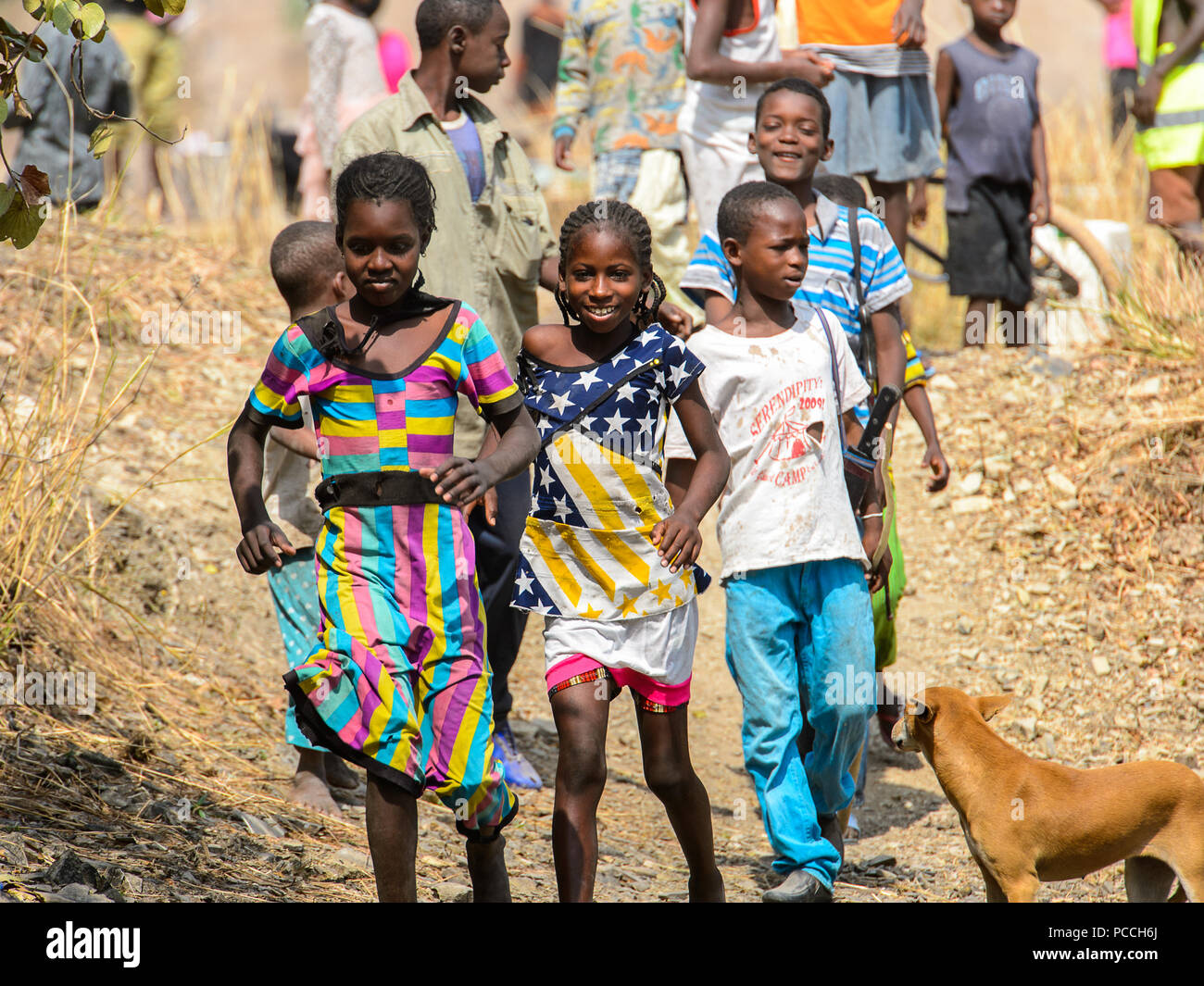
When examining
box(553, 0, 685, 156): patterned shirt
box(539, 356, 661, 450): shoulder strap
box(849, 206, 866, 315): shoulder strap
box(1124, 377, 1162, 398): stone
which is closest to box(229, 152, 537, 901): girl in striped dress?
box(539, 356, 661, 450): shoulder strap

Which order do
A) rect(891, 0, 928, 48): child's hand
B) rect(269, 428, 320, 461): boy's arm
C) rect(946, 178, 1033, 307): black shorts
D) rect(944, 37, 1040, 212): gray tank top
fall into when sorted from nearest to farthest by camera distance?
1. rect(269, 428, 320, 461): boy's arm
2. rect(891, 0, 928, 48): child's hand
3. rect(944, 37, 1040, 212): gray tank top
4. rect(946, 178, 1033, 307): black shorts

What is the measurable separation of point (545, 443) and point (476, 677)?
0.62 metres

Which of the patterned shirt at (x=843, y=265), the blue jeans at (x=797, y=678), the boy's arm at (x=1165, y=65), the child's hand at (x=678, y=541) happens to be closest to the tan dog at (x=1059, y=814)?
the blue jeans at (x=797, y=678)

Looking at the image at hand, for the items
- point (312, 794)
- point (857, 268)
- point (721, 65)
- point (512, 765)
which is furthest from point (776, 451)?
point (721, 65)

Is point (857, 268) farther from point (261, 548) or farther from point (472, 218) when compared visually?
point (261, 548)

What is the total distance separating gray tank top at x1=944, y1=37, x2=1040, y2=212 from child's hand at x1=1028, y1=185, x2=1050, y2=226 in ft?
0.28

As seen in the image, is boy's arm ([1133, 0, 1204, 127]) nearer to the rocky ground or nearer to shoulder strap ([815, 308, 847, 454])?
the rocky ground

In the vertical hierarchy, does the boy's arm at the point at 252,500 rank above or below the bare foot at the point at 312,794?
above

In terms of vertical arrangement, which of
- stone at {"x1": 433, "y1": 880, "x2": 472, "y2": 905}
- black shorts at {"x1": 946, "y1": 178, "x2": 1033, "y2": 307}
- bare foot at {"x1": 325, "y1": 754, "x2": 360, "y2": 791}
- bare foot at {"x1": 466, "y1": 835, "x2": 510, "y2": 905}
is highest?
black shorts at {"x1": 946, "y1": 178, "x2": 1033, "y2": 307}

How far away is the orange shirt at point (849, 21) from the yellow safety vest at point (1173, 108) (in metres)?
1.77

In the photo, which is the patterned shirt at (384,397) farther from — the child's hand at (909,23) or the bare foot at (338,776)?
the child's hand at (909,23)

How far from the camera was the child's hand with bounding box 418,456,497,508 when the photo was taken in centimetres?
274

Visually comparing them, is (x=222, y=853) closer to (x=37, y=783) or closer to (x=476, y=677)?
(x=37, y=783)

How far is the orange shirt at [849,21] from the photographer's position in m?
6.32
